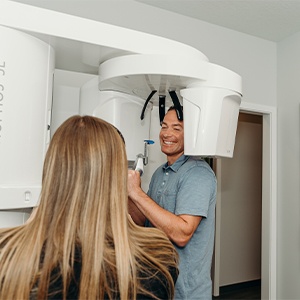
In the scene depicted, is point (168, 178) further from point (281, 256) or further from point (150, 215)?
point (281, 256)

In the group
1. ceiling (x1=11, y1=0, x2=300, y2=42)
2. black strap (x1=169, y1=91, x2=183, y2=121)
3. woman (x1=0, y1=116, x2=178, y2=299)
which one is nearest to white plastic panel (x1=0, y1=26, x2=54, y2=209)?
woman (x1=0, y1=116, x2=178, y2=299)

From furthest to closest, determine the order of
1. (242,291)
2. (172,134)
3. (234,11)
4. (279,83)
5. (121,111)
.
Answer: (242,291) → (279,83) → (234,11) → (172,134) → (121,111)

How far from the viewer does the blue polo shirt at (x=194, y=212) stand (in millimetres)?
1235

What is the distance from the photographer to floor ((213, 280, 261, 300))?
3420 millimetres

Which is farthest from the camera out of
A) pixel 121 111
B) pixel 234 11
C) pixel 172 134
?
pixel 234 11

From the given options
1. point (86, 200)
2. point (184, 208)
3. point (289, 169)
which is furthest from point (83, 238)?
point (289, 169)

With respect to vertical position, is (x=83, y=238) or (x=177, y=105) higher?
(x=177, y=105)

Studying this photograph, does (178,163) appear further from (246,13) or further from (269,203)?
(269,203)

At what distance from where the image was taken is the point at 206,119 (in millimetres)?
1166

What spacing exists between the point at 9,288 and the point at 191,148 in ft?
2.42

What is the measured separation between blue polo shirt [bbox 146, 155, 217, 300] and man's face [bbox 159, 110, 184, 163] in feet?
0.26

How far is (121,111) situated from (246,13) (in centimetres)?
148

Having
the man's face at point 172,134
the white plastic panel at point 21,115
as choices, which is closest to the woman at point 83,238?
the white plastic panel at point 21,115

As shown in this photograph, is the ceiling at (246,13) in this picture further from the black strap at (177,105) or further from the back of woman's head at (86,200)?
the back of woman's head at (86,200)
